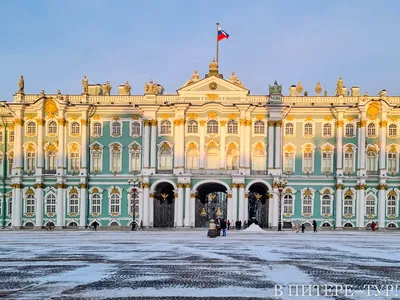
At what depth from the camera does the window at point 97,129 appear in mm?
71938

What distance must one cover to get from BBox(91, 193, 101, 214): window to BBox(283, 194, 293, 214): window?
2096 centimetres

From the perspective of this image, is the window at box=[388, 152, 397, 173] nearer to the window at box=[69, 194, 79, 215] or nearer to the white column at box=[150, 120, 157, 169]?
the white column at box=[150, 120, 157, 169]

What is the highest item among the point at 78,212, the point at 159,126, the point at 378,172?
the point at 159,126

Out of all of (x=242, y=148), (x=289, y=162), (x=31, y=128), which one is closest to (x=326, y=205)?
(x=289, y=162)

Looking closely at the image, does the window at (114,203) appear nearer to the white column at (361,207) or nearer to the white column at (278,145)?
the white column at (278,145)

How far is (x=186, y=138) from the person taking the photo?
70312 mm

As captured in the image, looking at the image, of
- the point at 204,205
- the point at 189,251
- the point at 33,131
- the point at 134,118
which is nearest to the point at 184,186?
the point at 204,205

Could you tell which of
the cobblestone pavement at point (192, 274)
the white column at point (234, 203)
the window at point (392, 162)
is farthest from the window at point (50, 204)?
the cobblestone pavement at point (192, 274)

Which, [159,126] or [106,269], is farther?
[159,126]

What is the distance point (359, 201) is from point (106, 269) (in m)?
52.6

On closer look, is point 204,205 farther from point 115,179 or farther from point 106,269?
point 106,269

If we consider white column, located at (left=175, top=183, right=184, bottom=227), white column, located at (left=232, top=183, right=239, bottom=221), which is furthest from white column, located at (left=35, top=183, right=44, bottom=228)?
white column, located at (left=232, top=183, right=239, bottom=221)

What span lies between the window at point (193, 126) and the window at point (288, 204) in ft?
41.0

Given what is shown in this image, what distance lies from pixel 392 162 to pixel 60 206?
123 ft
